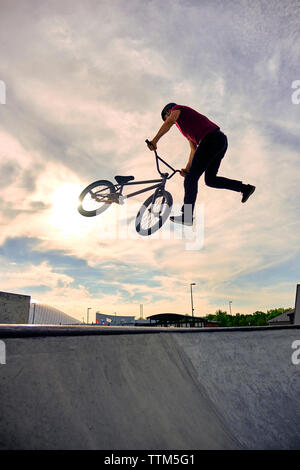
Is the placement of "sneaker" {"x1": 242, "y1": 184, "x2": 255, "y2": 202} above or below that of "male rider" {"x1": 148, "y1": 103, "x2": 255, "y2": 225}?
below

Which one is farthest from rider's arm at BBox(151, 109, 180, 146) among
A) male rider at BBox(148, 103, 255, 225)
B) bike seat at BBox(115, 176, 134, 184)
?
bike seat at BBox(115, 176, 134, 184)

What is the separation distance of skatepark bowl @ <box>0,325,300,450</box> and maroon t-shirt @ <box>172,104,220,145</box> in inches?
132

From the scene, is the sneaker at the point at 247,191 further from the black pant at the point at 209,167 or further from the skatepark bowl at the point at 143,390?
the skatepark bowl at the point at 143,390

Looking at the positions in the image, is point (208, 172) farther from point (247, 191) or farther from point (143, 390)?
point (143, 390)

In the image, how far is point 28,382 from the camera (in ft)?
6.07

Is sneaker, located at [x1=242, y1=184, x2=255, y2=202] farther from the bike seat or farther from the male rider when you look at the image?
the bike seat

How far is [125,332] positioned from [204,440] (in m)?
1.20

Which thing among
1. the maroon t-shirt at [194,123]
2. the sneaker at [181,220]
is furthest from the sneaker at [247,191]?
the maroon t-shirt at [194,123]

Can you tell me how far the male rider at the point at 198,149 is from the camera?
16.8 ft

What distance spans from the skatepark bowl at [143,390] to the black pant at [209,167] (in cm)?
258

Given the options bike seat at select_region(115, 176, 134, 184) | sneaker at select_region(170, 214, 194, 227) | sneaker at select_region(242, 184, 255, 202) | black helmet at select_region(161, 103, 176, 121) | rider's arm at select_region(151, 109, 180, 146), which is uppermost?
black helmet at select_region(161, 103, 176, 121)

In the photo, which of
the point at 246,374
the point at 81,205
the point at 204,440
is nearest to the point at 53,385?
the point at 204,440

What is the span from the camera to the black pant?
16.7 feet

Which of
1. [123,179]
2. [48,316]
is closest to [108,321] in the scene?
[48,316]
